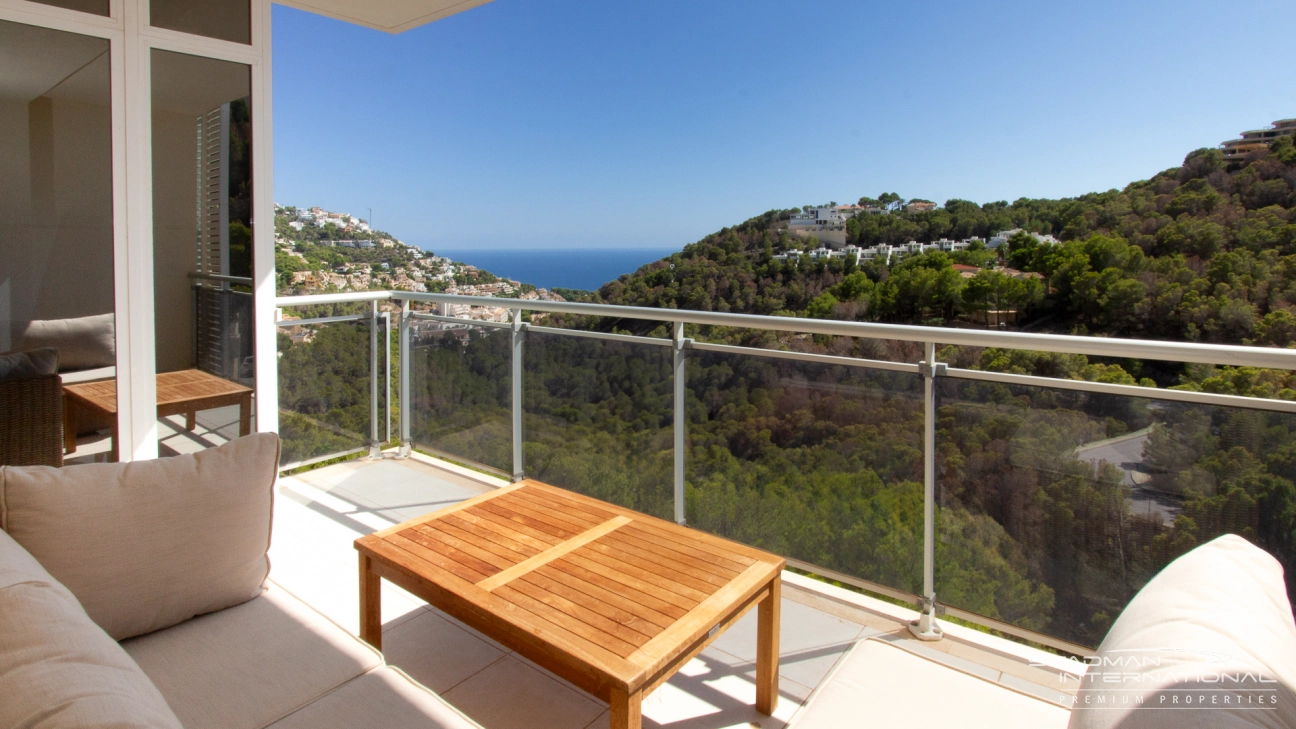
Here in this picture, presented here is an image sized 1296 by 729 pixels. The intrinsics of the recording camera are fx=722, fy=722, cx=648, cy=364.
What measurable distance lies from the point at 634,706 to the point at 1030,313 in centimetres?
2164

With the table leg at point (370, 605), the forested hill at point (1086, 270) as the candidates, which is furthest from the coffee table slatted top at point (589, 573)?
the forested hill at point (1086, 270)

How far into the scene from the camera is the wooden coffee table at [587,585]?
1.55 m

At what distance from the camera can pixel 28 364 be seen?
2723 mm

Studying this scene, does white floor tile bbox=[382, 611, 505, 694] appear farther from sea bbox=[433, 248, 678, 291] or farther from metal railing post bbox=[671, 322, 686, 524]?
sea bbox=[433, 248, 678, 291]

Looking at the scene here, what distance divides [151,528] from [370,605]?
26.5 inches

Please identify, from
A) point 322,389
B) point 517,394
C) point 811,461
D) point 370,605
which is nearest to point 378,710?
point 370,605

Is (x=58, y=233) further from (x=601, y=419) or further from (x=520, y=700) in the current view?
(x=520, y=700)

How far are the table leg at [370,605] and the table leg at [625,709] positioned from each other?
95 centimetres

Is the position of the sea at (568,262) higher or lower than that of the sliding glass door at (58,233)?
higher

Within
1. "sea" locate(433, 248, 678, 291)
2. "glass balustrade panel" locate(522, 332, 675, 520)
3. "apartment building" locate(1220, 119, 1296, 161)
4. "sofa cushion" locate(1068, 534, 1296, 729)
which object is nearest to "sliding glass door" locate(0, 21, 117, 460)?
"glass balustrade panel" locate(522, 332, 675, 520)

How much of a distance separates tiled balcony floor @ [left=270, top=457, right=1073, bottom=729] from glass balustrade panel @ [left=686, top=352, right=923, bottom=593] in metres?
0.22

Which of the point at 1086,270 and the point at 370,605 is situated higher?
the point at 1086,270

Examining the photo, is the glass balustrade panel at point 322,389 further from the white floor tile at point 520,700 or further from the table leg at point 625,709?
the table leg at point 625,709

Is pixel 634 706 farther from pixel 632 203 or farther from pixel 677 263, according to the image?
pixel 632 203
